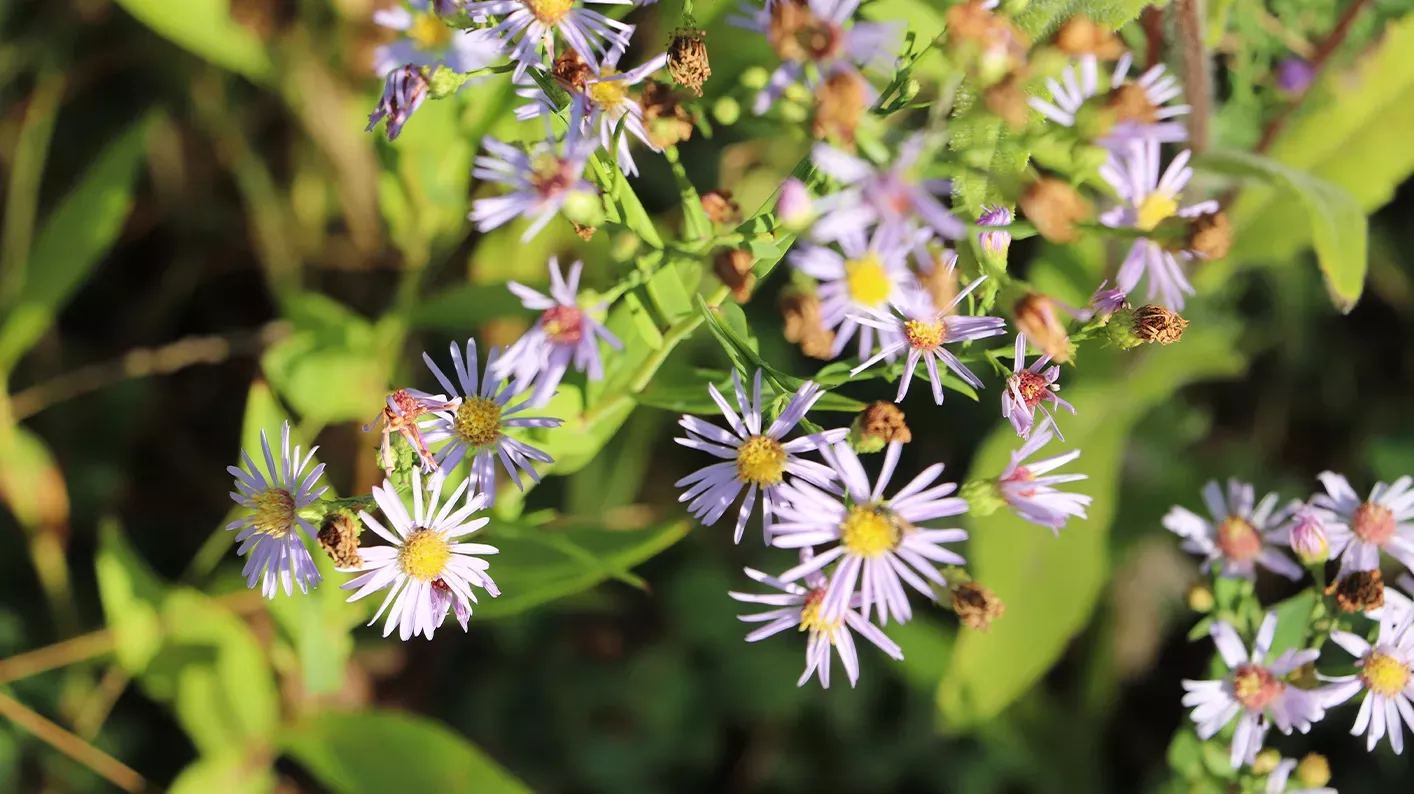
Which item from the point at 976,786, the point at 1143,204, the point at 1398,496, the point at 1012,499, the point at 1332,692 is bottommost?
the point at 976,786

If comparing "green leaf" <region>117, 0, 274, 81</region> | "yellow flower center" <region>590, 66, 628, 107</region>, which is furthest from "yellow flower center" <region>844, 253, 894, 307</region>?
"green leaf" <region>117, 0, 274, 81</region>

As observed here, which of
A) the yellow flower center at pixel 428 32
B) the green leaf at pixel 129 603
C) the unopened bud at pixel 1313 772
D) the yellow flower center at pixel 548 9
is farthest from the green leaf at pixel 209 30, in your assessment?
the unopened bud at pixel 1313 772

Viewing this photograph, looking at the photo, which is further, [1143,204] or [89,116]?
[89,116]

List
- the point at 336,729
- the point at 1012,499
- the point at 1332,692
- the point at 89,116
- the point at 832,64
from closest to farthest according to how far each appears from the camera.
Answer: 1. the point at 832,64
2. the point at 1012,499
3. the point at 1332,692
4. the point at 336,729
5. the point at 89,116

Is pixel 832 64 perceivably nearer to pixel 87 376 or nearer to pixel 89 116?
pixel 87 376

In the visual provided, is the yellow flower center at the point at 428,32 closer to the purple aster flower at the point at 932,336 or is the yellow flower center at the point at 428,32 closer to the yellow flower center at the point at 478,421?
the yellow flower center at the point at 478,421

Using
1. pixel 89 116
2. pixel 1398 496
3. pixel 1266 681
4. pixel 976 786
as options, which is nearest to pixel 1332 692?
pixel 1266 681
